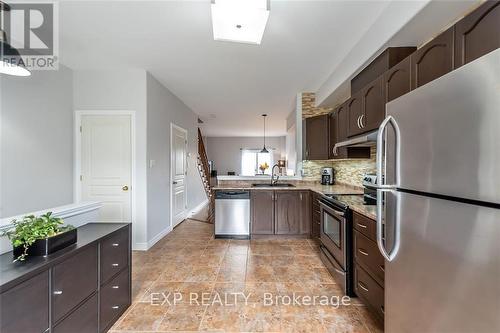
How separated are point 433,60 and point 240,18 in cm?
141

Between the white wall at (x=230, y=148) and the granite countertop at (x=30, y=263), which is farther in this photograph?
the white wall at (x=230, y=148)

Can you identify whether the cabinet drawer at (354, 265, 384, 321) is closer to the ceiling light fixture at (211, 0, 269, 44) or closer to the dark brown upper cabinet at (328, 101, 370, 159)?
the dark brown upper cabinet at (328, 101, 370, 159)

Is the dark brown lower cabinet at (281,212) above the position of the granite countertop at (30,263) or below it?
below

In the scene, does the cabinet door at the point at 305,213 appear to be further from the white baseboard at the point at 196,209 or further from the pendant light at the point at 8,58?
the pendant light at the point at 8,58

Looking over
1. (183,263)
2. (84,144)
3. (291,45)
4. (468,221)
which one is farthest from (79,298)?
(291,45)

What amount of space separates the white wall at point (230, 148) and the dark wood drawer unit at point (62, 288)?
9.09 meters

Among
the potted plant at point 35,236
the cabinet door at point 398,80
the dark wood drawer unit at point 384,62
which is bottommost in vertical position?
the potted plant at point 35,236

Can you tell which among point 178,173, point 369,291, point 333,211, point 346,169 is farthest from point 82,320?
point 346,169

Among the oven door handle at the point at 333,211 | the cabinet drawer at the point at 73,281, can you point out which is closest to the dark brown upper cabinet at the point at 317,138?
the oven door handle at the point at 333,211

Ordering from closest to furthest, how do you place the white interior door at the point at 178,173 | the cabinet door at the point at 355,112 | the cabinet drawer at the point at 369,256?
the cabinet drawer at the point at 369,256
the cabinet door at the point at 355,112
the white interior door at the point at 178,173

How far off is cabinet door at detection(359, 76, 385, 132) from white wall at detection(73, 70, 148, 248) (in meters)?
2.95

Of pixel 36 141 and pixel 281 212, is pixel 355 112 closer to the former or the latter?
pixel 281 212

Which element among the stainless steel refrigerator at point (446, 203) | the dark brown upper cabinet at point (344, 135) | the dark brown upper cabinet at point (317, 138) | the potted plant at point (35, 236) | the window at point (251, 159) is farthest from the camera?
the window at point (251, 159)

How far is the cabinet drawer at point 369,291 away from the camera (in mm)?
1670
